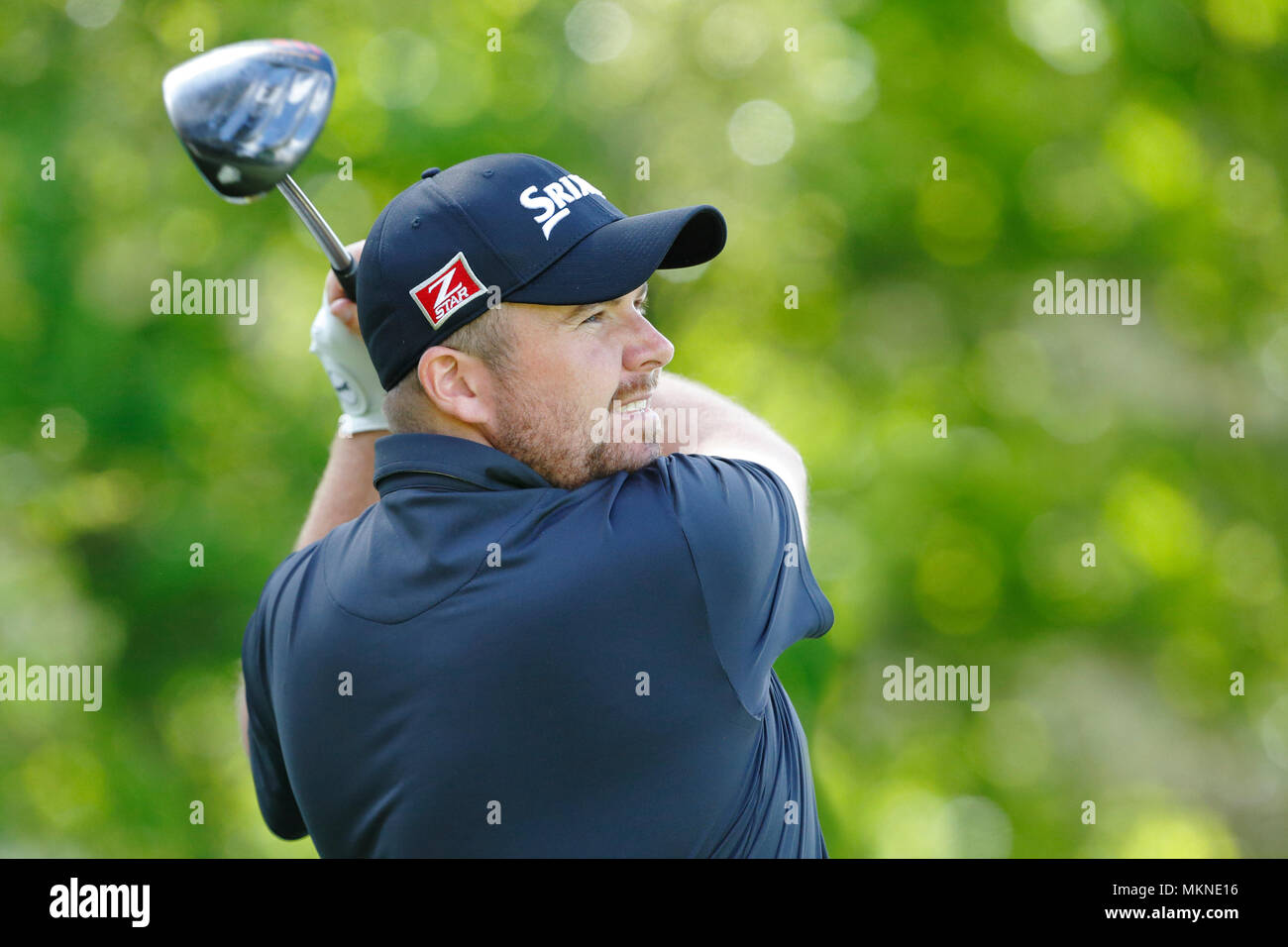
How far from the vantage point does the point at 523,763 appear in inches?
53.1

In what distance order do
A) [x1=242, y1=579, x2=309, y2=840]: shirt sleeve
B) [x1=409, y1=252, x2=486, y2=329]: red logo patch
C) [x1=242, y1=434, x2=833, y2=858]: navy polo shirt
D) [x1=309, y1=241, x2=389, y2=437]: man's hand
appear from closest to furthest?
1. [x1=242, y1=434, x2=833, y2=858]: navy polo shirt
2. [x1=409, y1=252, x2=486, y2=329]: red logo patch
3. [x1=242, y1=579, x2=309, y2=840]: shirt sleeve
4. [x1=309, y1=241, x2=389, y2=437]: man's hand

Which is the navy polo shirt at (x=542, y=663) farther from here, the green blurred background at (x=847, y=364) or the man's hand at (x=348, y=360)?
the green blurred background at (x=847, y=364)

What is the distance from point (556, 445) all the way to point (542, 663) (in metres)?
0.29

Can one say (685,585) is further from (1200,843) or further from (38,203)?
(1200,843)

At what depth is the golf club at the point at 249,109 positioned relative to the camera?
147 cm

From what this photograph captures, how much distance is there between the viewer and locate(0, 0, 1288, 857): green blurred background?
161 inches

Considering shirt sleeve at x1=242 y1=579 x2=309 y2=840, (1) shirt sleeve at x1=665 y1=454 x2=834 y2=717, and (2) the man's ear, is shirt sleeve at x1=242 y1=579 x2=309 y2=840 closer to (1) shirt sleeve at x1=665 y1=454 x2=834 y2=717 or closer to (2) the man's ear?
(2) the man's ear

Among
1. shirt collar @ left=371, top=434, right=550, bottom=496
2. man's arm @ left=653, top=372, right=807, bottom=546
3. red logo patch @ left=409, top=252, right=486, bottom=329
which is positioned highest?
red logo patch @ left=409, top=252, right=486, bottom=329

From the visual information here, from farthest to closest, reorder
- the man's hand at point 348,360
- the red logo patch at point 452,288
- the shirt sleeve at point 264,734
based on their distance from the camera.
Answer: the man's hand at point 348,360 < the shirt sleeve at point 264,734 < the red logo patch at point 452,288

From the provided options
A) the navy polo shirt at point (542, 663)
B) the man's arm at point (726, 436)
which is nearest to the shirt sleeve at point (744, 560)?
the navy polo shirt at point (542, 663)

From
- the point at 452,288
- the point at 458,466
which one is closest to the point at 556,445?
the point at 458,466

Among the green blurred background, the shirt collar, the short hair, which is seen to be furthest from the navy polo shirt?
the green blurred background

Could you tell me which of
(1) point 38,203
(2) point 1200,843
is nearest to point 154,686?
(1) point 38,203

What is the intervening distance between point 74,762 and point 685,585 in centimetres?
Result: 390
